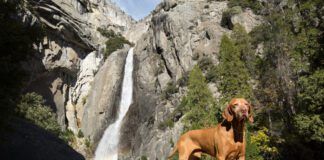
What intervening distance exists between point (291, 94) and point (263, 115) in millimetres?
3250

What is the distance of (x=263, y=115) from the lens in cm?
2823

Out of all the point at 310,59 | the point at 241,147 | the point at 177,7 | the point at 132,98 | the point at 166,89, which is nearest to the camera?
the point at 241,147

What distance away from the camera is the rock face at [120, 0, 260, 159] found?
40438 millimetres

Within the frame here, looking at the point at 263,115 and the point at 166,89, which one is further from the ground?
the point at 166,89

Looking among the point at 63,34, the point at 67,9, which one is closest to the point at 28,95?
the point at 63,34

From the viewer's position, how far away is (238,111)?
484 centimetres

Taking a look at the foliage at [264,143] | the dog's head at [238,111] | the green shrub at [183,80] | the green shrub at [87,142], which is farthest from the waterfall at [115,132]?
the dog's head at [238,111]

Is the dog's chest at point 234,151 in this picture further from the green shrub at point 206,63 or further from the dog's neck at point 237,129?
the green shrub at point 206,63

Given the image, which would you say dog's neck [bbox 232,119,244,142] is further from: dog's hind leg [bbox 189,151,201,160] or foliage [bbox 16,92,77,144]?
foliage [bbox 16,92,77,144]

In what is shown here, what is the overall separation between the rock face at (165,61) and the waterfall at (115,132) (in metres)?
0.92

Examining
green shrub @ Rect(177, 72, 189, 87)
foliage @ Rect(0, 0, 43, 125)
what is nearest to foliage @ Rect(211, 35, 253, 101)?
green shrub @ Rect(177, 72, 189, 87)

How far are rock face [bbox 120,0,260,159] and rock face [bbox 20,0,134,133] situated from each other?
864 cm

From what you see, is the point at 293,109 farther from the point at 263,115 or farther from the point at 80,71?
the point at 80,71

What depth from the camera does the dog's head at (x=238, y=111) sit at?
481 centimetres
